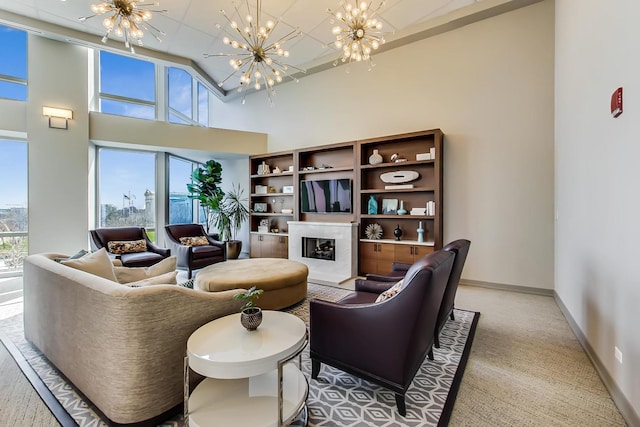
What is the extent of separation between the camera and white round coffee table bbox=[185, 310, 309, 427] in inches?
55.1

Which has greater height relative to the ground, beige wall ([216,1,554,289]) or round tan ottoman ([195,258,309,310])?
beige wall ([216,1,554,289])

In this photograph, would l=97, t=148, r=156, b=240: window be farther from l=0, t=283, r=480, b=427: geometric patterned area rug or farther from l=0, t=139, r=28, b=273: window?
l=0, t=283, r=480, b=427: geometric patterned area rug

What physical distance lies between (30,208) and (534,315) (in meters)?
7.92

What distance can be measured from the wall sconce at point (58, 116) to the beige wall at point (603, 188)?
7.38 meters

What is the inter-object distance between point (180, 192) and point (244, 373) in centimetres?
696

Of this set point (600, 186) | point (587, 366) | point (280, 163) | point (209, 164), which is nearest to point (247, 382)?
point (587, 366)

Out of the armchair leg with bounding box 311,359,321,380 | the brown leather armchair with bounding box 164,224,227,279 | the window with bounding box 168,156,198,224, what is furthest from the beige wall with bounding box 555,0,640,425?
the window with bounding box 168,156,198,224

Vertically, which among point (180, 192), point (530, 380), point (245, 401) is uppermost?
point (180, 192)

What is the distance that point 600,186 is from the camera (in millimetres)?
2250

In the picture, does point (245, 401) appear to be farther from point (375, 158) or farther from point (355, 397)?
point (375, 158)

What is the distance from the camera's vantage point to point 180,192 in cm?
734

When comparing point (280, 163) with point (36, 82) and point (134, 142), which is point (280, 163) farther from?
point (36, 82)

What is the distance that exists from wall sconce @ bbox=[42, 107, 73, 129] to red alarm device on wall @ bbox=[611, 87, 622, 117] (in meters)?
7.41

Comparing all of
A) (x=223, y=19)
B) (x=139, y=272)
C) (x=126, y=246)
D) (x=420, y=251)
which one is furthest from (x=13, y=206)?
(x=420, y=251)
